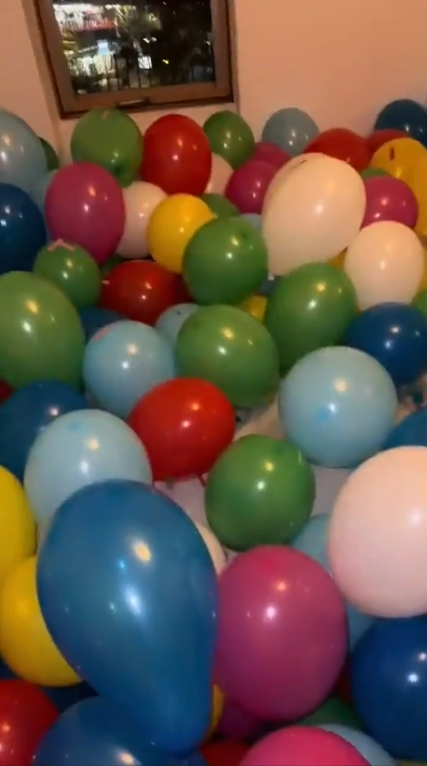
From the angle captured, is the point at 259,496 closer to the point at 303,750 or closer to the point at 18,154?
the point at 303,750

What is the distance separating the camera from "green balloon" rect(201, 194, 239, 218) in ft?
6.22

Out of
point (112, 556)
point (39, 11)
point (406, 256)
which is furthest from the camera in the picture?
point (39, 11)

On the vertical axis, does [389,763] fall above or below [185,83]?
below

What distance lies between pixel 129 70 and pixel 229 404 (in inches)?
57.3

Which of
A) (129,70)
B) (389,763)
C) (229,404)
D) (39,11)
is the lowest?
(389,763)

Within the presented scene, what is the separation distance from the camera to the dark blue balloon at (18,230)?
1640 millimetres

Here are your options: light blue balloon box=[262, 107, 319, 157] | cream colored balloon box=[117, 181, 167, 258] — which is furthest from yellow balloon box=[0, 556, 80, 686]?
light blue balloon box=[262, 107, 319, 157]

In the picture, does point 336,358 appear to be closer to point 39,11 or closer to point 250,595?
point 250,595

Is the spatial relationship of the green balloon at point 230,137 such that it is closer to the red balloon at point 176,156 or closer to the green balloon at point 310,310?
the red balloon at point 176,156

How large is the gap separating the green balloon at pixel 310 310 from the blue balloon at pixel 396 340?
47 millimetres

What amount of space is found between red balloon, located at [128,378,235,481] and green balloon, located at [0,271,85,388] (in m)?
0.21

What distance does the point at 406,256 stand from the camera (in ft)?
5.10

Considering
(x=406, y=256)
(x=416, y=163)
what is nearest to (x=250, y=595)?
(x=406, y=256)

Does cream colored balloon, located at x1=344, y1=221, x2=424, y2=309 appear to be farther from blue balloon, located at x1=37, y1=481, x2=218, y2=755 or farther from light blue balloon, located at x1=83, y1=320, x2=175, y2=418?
blue balloon, located at x1=37, y1=481, x2=218, y2=755
